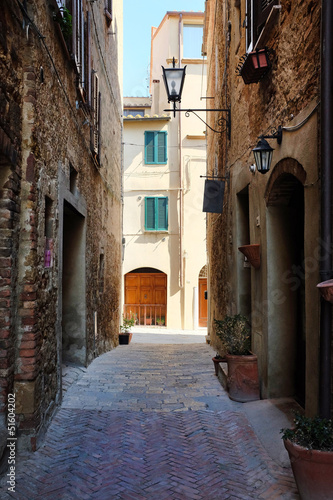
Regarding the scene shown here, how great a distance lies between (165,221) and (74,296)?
1208 cm

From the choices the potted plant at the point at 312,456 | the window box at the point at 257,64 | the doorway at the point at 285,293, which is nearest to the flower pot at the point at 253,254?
the doorway at the point at 285,293

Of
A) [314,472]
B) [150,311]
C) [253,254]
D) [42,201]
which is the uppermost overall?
[42,201]

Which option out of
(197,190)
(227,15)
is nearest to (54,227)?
(227,15)

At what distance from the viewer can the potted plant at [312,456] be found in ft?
9.37

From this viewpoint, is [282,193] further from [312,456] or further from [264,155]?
[312,456]

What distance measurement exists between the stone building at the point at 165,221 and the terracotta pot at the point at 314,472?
15.8 metres

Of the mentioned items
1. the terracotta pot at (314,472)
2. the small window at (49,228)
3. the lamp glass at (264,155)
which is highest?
the lamp glass at (264,155)

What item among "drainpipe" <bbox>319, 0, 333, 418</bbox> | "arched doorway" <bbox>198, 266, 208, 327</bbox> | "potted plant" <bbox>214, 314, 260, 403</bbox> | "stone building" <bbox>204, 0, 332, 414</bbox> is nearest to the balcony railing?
"arched doorway" <bbox>198, 266, 208, 327</bbox>

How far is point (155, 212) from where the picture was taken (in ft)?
63.2

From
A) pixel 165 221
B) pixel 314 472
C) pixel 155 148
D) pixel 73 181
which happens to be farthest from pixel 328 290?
pixel 155 148

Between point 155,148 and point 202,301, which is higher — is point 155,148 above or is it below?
above

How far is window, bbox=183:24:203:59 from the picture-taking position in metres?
20.2

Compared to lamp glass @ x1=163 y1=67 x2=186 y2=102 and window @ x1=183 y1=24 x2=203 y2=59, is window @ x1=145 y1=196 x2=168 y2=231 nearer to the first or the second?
window @ x1=183 y1=24 x2=203 y2=59

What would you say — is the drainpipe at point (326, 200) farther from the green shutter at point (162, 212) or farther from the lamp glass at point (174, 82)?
the green shutter at point (162, 212)
